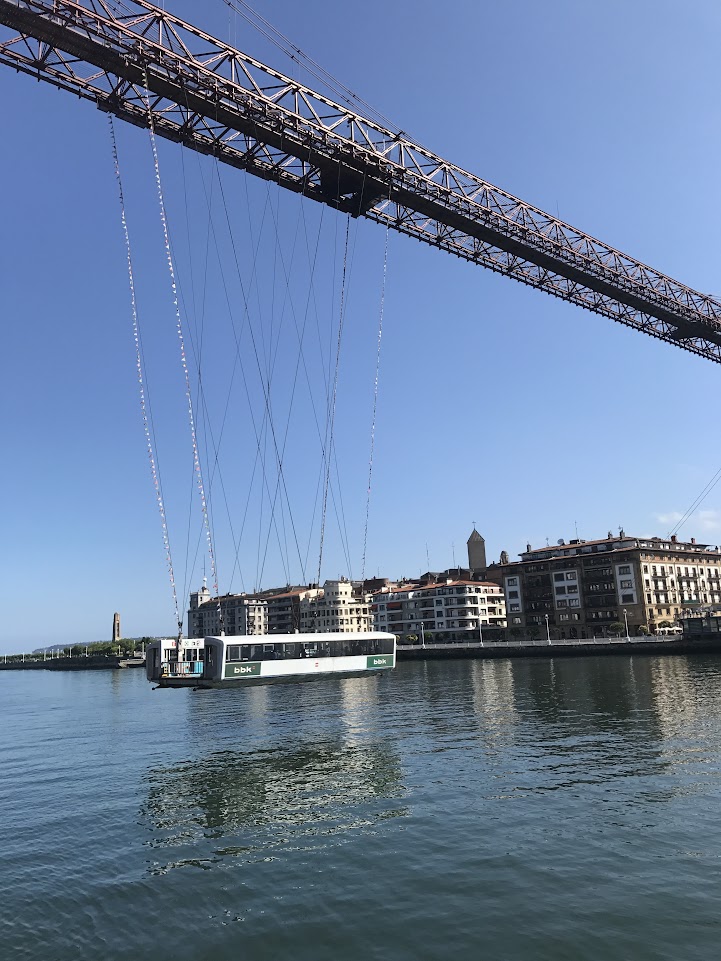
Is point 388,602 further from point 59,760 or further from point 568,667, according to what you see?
point 59,760

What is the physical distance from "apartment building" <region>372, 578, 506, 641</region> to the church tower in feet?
117

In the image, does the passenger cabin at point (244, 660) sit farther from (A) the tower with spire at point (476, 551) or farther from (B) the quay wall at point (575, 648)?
(A) the tower with spire at point (476, 551)

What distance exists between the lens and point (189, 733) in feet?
146

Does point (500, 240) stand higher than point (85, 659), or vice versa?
point (500, 240)

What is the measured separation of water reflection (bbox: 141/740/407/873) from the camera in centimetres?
1977

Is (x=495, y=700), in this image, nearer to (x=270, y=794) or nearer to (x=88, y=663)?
(x=270, y=794)

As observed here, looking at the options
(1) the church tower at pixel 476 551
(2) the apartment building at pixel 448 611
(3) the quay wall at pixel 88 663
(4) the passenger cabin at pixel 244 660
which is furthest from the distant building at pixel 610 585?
(3) the quay wall at pixel 88 663

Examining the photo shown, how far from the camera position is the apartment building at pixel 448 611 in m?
144

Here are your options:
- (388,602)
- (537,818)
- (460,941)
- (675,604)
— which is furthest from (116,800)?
→ (388,602)

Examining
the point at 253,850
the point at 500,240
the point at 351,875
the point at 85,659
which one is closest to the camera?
the point at 351,875

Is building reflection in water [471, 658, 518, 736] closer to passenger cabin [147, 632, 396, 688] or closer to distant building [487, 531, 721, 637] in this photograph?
passenger cabin [147, 632, 396, 688]

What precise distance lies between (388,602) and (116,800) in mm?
137391

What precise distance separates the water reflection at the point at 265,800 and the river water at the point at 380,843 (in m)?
0.12

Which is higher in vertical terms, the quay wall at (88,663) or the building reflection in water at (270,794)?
the building reflection in water at (270,794)
